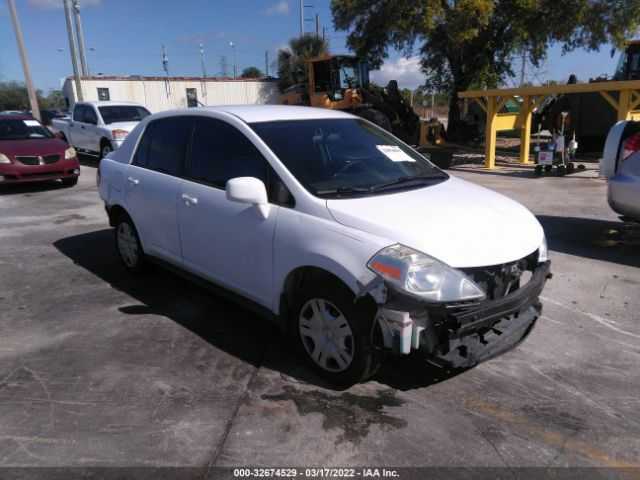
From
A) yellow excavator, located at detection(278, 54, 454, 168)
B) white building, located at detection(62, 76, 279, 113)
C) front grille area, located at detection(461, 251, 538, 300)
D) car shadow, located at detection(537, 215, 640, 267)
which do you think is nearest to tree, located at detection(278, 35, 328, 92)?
white building, located at detection(62, 76, 279, 113)

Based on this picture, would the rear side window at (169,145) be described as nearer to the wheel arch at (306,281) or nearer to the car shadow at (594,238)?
the wheel arch at (306,281)

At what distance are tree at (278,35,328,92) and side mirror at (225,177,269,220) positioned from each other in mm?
41719

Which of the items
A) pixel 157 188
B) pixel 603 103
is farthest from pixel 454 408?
pixel 603 103

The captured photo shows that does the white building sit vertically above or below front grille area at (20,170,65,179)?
above

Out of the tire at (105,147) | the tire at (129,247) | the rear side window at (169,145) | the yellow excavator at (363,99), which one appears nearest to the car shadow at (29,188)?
the tire at (105,147)

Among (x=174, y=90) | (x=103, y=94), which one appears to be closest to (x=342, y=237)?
(x=103, y=94)

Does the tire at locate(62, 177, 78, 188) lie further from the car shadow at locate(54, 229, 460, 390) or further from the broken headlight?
the broken headlight

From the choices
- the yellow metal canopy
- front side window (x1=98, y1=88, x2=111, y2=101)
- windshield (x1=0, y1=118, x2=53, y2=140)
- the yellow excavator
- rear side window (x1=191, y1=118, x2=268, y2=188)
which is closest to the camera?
rear side window (x1=191, y1=118, x2=268, y2=188)

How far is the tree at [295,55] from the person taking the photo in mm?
43634

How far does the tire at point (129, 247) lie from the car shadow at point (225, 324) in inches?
5.7

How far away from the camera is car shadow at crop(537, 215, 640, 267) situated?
6043 mm

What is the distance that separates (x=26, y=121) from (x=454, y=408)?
38.9ft

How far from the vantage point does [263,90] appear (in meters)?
44.1

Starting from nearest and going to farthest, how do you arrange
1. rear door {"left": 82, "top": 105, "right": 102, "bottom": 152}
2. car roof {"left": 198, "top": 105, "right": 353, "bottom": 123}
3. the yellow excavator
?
car roof {"left": 198, "top": 105, "right": 353, "bottom": 123} < rear door {"left": 82, "top": 105, "right": 102, "bottom": 152} < the yellow excavator
